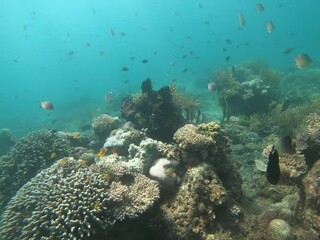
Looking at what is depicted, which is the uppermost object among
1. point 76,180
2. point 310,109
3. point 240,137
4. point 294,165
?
point 310,109

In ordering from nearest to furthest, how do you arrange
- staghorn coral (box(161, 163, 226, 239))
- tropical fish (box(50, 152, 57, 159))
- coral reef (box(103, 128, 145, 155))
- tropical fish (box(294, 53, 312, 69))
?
staghorn coral (box(161, 163, 226, 239)), coral reef (box(103, 128, 145, 155)), tropical fish (box(50, 152, 57, 159)), tropical fish (box(294, 53, 312, 69))

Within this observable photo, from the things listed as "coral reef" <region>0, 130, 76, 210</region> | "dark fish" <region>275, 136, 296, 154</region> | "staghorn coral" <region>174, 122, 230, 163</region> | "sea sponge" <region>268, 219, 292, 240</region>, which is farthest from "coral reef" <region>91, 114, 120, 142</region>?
"sea sponge" <region>268, 219, 292, 240</region>

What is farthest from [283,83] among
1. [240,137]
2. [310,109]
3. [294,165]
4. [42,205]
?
[42,205]

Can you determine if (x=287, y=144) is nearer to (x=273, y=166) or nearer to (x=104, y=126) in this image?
(x=273, y=166)

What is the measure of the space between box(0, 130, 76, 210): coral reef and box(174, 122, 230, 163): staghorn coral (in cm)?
465

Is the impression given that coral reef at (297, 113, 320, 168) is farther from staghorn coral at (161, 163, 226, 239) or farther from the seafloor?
staghorn coral at (161, 163, 226, 239)

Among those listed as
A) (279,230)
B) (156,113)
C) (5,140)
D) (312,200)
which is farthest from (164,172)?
(5,140)

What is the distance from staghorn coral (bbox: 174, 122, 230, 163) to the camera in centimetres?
618

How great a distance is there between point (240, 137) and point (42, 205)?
8.62 m

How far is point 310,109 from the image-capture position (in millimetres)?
12625

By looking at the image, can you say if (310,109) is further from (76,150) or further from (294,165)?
(76,150)

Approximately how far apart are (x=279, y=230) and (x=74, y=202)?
366 cm

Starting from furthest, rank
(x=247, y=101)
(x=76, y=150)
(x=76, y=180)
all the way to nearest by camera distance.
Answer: (x=247, y=101) → (x=76, y=150) → (x=76, y=180)

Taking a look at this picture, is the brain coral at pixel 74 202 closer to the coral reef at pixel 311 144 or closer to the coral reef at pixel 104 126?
the coral reef at pixel 311 144
